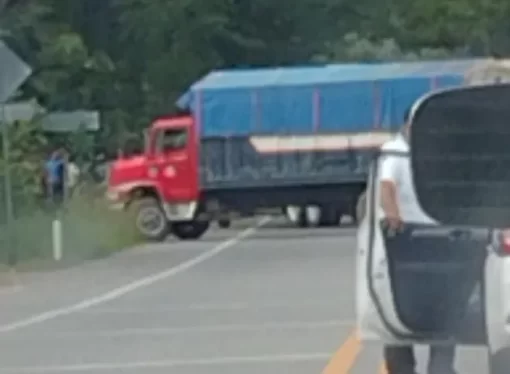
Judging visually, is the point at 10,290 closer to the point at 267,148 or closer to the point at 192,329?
the point at 192,329

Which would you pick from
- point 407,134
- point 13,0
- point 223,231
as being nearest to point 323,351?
point 407,134

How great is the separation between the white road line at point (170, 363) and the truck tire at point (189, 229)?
26979 mm

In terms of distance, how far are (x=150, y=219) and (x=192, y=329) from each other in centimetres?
2256

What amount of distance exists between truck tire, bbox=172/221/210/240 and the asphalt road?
7.49m

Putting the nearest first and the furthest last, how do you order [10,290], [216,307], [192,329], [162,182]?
[192,329] → [216,307] → [10,290] → [162,182]

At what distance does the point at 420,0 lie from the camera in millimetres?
70562

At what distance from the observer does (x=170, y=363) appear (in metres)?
16.9

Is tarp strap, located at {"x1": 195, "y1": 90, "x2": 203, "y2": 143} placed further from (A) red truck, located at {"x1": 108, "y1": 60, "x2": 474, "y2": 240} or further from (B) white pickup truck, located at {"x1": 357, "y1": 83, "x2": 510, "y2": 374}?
(B) white pickup truck, located at {"x1": 357, "y1": 83, "x2": 510, "y2": 374}

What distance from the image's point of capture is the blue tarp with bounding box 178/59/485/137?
4331 centimetres

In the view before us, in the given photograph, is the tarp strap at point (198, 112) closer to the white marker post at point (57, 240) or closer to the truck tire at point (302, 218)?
the truck tire at point (302, 218)

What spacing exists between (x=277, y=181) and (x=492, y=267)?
104 feet

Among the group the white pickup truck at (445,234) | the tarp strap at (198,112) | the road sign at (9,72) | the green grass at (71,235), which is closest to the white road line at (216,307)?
the road sign at (9,72)

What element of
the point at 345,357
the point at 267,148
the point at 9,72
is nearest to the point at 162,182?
the point at 267,148

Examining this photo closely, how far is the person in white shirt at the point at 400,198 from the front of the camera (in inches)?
496
